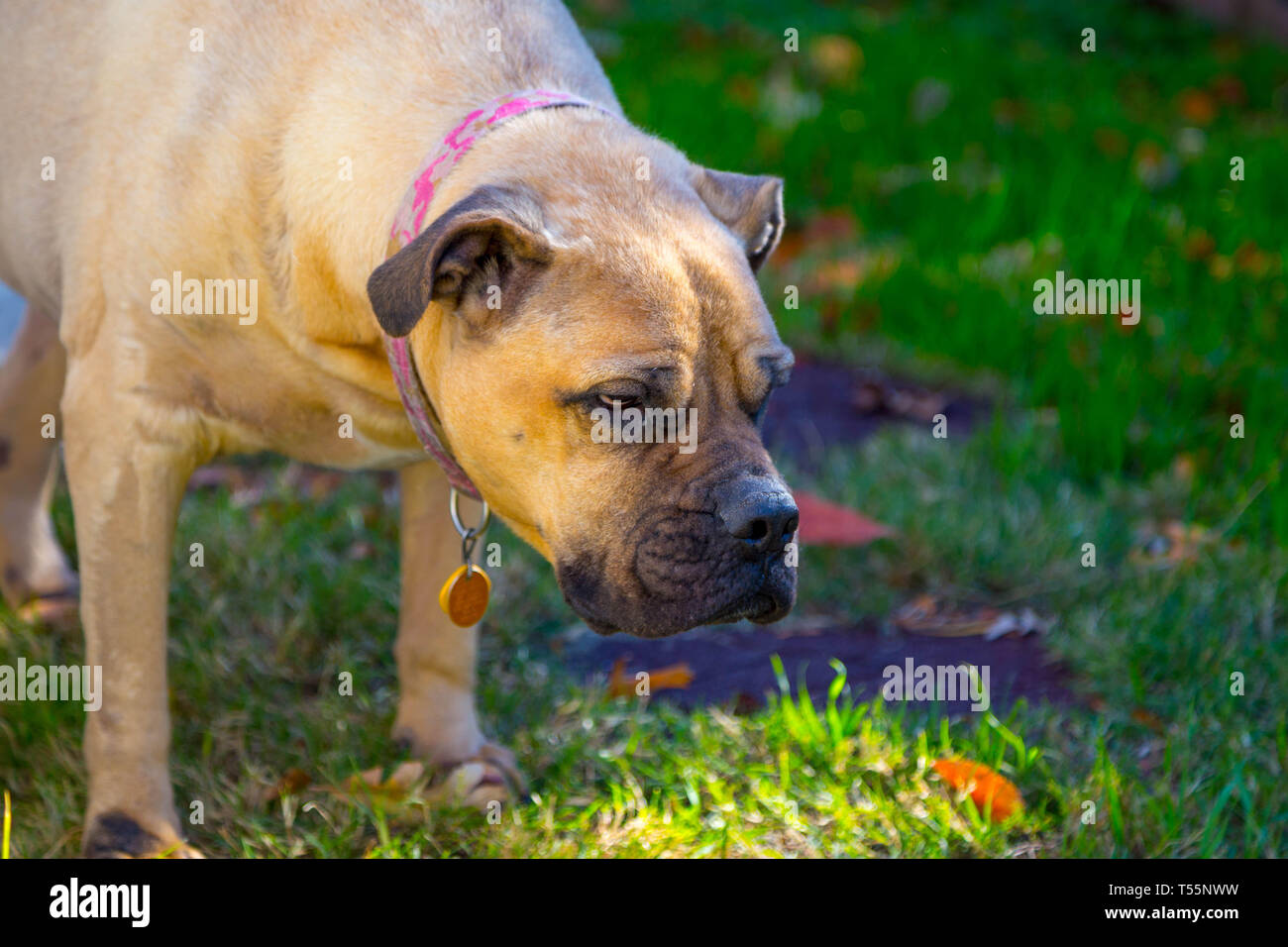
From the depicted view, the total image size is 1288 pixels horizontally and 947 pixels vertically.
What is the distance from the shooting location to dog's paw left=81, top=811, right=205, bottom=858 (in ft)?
10.0

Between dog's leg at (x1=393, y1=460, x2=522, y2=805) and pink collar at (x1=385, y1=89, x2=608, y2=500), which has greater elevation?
pink collar at (x1=385, y1=89, x2=608, y2=500)

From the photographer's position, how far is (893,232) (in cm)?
662

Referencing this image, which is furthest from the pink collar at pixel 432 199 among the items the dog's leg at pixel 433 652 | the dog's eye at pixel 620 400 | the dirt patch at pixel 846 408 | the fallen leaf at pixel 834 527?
the dirt patch at pixel 846 408

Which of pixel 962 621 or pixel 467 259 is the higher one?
pixel 467 259

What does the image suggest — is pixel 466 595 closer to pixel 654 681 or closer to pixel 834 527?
pixel 654 681

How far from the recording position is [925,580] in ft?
14.1

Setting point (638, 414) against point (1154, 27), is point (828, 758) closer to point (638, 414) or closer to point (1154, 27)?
point (638, 414)

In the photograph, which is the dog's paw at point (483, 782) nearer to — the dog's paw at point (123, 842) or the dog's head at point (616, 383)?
the dog's paw at point (123, 842)

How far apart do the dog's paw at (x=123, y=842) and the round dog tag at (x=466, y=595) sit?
2.61ft

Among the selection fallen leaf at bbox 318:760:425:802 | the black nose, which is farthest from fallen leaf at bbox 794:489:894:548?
the black nose

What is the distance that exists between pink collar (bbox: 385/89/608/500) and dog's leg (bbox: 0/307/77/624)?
1654 millimetres

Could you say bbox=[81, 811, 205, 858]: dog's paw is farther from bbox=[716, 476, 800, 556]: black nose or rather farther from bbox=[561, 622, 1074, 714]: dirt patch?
bbox=[716, 476, 800, 556]: black nose

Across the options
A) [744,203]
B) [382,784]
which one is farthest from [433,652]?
[744,203]

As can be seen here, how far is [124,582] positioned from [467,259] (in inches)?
47.3
